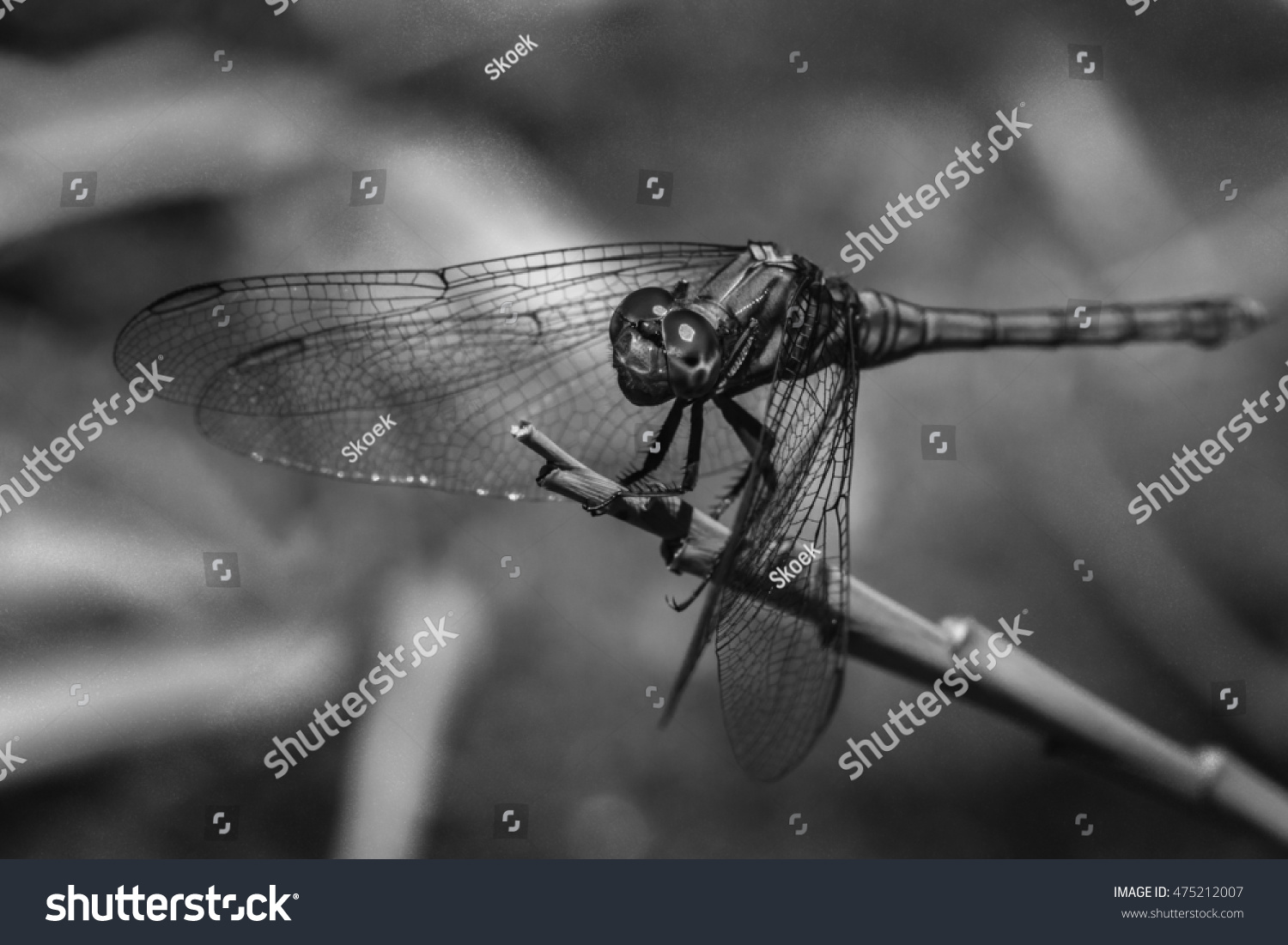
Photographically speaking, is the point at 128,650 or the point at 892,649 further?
the point at 128,650

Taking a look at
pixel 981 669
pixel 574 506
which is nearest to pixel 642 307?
pixel 981 669

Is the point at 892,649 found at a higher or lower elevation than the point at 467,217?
lower

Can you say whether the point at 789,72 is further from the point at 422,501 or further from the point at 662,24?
the point at 422,501

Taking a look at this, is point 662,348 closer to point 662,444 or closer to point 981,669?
point 662,444

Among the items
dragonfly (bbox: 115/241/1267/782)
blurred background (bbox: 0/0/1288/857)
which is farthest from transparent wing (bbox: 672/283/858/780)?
blurred background (bbox: 0/0/1288/857)

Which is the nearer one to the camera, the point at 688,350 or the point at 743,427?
the point at 688,350

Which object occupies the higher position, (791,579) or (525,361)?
(525,361)

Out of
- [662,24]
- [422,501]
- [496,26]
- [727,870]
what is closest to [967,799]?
[727,870]
